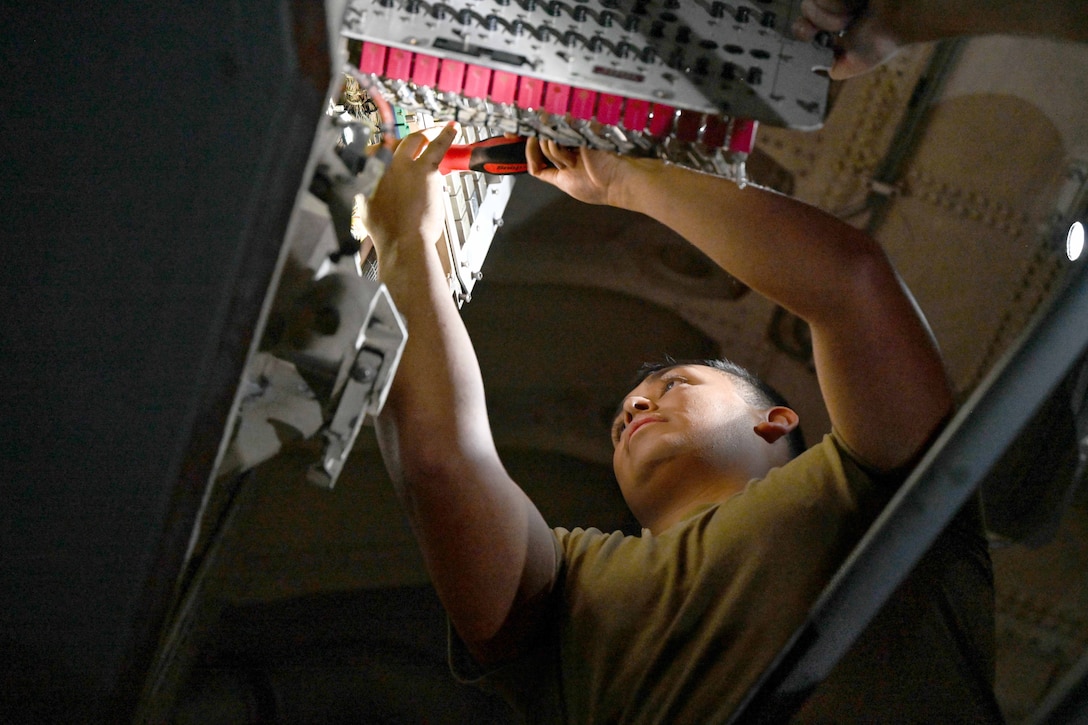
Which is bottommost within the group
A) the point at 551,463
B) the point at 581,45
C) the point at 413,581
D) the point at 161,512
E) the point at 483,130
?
the point at 413,581

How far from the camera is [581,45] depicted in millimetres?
756

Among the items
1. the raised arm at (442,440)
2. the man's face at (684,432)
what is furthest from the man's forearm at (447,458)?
the man's face at (684,432)

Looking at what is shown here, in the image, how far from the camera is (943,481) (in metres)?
0.77

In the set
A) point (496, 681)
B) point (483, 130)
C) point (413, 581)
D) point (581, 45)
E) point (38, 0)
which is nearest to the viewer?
point (38, 0)

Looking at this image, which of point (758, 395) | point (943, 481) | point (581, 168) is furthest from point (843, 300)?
point (758, 395)

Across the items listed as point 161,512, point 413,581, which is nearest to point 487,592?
point 161,512

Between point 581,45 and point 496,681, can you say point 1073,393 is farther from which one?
point 496,681

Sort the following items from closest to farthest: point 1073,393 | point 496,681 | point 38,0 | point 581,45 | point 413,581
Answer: point 38,0 < point 581,45 < point 1073,393 < point 496,681 < point 413,581

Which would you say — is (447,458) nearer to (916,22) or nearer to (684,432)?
(684,432)

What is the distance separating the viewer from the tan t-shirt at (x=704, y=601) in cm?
97

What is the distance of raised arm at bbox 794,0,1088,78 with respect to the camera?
0.72 m

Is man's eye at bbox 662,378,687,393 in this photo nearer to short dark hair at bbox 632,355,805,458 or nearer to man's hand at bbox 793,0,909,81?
short dark hair at bbox 632,355,805,458

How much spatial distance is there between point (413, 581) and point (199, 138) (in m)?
2.39

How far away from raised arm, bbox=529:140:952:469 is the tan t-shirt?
75 millimetres
